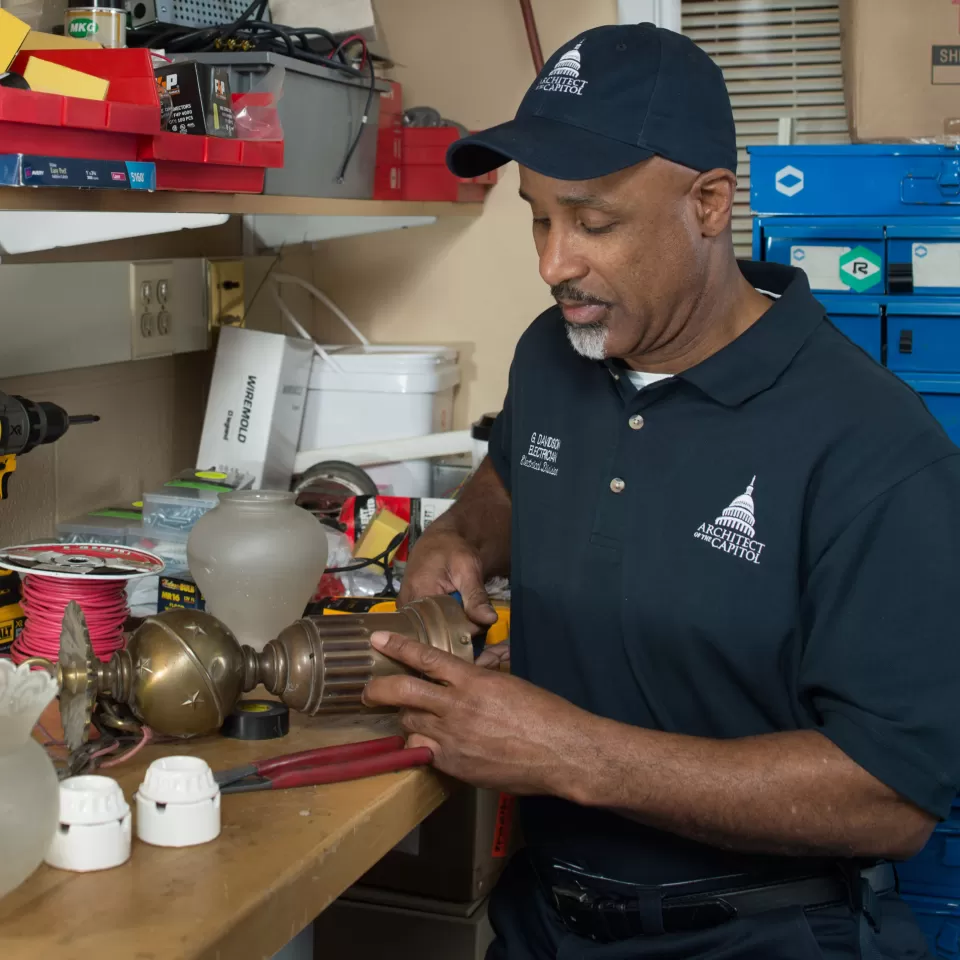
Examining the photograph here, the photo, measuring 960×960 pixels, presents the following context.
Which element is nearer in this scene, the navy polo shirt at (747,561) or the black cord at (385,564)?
the navy polo shirt at (747,561)

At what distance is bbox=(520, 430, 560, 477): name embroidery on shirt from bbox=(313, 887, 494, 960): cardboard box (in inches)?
32.5

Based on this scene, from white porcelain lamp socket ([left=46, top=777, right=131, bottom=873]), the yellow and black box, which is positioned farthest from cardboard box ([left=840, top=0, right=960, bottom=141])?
white porcelain lamp socket ([left=46, top=777, right=131, bottom=873])

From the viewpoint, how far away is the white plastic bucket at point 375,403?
7.97ft

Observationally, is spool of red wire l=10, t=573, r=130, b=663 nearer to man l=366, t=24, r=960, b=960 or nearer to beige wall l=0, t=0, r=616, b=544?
man l=366, t=24, r=960, b=960

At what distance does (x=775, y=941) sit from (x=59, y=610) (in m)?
0.85

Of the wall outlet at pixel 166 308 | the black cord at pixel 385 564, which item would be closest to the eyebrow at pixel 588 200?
the black cord at pixel 385 564

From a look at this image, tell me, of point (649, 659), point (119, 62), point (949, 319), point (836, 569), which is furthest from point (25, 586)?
point (949, 319)

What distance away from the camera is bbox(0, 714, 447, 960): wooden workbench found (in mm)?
924

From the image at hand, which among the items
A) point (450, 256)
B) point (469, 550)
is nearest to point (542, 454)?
point (469, 550)

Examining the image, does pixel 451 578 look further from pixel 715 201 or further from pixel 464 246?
pixel 464 246

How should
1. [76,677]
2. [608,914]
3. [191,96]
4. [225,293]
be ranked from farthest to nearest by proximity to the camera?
[225,293]
[191,96]
[608,914]
[76,677]

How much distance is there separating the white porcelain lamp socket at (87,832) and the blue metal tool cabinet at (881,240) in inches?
63.6

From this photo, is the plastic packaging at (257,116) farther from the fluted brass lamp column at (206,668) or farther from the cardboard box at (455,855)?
the cardboard box at (455,855)

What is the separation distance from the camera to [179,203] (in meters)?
1.57
